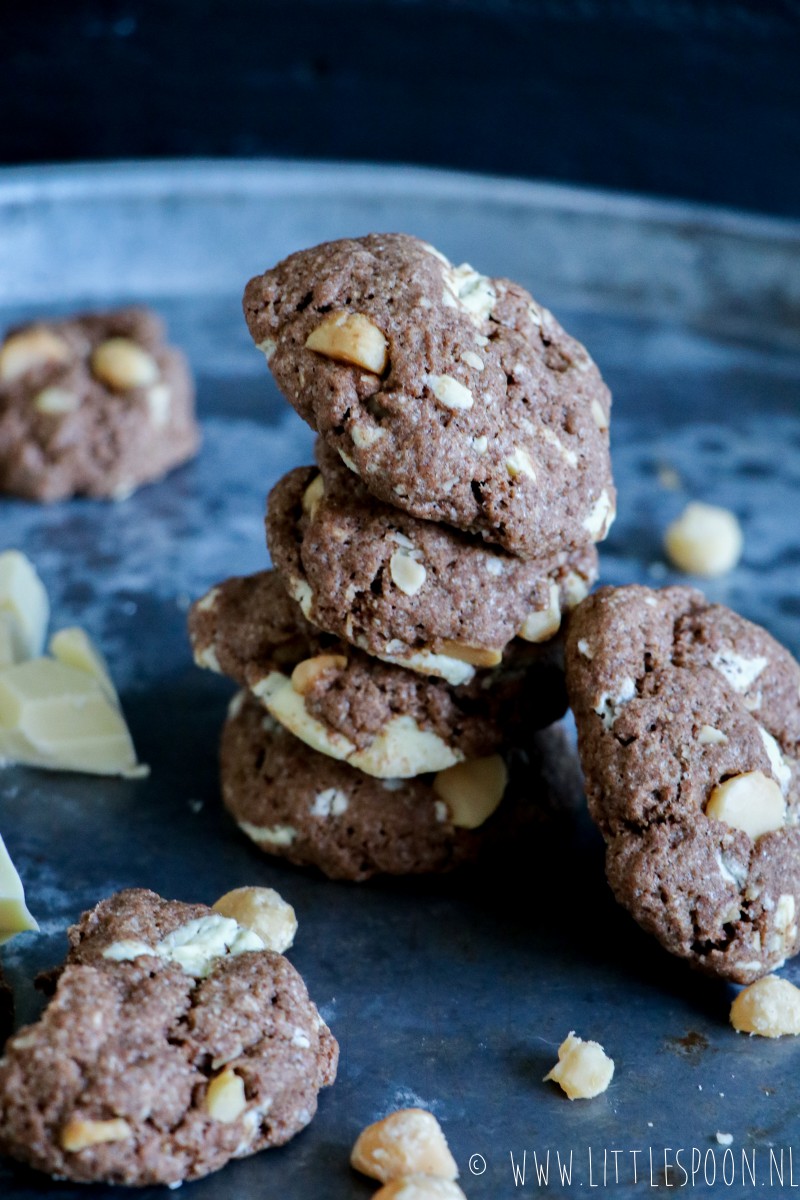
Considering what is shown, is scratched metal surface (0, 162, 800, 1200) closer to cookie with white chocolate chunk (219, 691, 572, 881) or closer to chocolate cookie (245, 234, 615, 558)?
cookie with white chocolate chunk (219, 691, 572, 881)

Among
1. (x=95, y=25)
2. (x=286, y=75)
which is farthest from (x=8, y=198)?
(x=286, y=75)

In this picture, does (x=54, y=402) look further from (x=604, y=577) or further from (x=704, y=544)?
(x=704, y=544)

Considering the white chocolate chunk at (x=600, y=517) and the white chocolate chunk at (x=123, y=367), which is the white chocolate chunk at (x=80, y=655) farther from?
the white chocolate chunk at (x=600, y=517)

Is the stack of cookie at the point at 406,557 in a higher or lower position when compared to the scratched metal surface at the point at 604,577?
higher

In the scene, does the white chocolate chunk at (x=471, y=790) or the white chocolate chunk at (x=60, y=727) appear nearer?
the white chocolate chunk at (x=471, y=790)

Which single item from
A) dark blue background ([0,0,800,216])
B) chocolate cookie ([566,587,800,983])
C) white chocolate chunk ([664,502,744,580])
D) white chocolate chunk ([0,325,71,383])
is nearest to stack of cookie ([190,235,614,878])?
chocolate cookie ([566,587,800,983])

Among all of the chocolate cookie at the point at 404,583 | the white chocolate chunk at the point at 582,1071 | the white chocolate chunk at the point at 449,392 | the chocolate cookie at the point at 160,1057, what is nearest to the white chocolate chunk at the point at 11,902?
the chocolate cookie at the point at 160,1057

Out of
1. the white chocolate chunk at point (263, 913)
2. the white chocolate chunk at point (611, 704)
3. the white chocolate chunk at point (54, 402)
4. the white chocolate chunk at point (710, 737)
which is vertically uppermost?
the white chocolate chunk at point (611, 704)

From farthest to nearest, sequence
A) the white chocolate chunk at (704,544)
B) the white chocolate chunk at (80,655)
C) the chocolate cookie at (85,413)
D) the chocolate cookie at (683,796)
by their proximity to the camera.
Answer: the chocolate cookie at (85,413), the white chocolate chunk at (704,544), the white chocolate chunk at (80,655), the chocolate cookie at (683,796)
